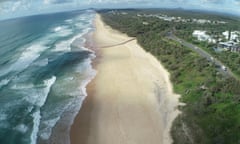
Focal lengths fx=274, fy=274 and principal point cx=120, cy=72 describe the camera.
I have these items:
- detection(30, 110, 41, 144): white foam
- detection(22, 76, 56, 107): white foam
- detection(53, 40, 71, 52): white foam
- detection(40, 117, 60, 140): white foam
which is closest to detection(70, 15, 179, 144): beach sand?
detection(40, 117, 60, 140): white foam

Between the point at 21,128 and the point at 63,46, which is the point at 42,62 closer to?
the point at 63,46

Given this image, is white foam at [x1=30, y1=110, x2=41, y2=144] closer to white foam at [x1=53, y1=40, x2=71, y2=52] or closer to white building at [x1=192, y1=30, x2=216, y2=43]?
white foam at [x1=53, y1=40, x2=71, y2=52]

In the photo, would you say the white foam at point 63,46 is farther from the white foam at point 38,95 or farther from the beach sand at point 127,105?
the white foam at point 38,95

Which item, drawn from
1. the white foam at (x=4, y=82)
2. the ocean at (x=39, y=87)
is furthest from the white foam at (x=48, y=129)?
A: the white foam at (x=4, y=82)

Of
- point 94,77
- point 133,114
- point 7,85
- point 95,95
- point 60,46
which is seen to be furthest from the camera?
point 60,46

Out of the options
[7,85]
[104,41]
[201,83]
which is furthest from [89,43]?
[201,83]

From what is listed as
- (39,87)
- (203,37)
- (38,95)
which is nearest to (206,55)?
(203,37)

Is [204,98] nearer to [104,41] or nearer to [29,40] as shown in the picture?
[104,41]
